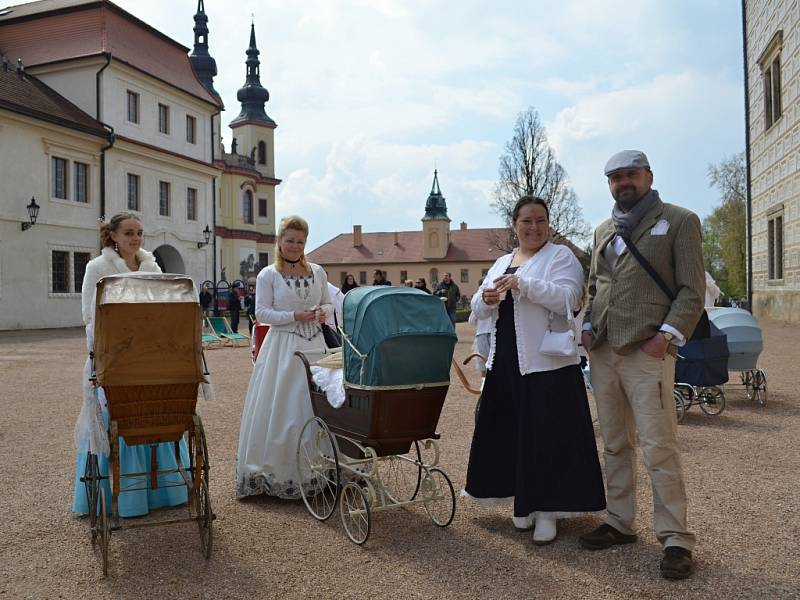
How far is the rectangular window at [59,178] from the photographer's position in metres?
28.3

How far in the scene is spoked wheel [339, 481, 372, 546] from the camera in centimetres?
455

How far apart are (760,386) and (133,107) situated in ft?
93.2

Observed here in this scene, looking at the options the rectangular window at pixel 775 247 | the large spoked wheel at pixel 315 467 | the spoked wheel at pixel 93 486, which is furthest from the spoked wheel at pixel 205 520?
the rectangular window at pixel 775 247

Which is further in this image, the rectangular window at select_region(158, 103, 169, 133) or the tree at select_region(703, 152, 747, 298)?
the tree at select_region(703, 152, 747, 298)

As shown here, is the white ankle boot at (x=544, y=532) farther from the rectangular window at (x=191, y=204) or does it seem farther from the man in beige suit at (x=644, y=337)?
the rectangular window at (x=191, y=204)

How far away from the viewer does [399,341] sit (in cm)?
451

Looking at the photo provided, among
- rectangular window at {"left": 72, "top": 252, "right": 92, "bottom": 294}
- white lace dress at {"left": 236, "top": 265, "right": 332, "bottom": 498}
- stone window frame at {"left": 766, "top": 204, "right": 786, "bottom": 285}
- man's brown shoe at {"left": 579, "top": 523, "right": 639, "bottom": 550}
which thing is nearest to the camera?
man's brown shoe at {"left": 579, "top": 523, "right": 639, "bottom": 550}

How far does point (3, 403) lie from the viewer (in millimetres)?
10289

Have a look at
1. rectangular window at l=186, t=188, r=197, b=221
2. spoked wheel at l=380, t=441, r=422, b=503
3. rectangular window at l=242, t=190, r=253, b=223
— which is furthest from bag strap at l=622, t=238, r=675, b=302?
rectangular window at l=242, t=190, r=253, b=223

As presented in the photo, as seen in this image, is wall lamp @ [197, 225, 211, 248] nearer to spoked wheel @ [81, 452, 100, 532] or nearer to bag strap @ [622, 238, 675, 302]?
spoked wheel @ [81, 452, 100, 532]

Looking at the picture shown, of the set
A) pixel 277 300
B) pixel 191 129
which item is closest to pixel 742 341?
pixel 277 300

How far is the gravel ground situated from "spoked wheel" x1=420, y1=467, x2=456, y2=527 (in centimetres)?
8

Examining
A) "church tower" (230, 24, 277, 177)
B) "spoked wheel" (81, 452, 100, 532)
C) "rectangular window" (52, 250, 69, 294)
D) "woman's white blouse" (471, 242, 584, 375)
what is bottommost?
"spoked wheel" (81, 452, 100, 532)

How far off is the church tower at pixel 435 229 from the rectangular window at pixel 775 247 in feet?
205
